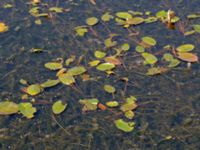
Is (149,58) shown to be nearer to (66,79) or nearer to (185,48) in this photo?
(185,48)

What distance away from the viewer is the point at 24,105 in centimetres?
315

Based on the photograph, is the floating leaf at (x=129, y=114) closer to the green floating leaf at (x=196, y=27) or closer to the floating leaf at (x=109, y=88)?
the floating leaf at (x=109, y=88)

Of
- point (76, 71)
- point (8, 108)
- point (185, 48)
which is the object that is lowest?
point (8, 108)

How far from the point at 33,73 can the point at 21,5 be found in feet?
3.79

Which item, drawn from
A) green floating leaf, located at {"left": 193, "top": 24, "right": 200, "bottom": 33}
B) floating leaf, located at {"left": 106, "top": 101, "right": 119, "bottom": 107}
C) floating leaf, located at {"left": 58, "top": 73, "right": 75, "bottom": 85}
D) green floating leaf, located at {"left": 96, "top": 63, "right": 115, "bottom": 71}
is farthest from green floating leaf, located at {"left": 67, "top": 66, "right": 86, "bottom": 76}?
green floating leaf, located at {"left": 193, "top": 24, "right": 200, "bottom": 33}

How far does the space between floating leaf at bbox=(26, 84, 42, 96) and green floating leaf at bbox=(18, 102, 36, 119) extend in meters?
0.13

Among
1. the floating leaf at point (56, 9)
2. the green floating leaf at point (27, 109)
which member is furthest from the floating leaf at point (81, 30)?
the green floating leaf at point (27, 109)

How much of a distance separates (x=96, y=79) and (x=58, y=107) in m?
0.45

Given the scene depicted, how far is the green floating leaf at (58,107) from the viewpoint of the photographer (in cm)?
312

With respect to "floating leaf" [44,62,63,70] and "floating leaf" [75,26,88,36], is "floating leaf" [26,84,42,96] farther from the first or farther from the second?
"floating leaf" [75,26,88,36]

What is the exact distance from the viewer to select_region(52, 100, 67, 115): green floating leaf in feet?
10.2

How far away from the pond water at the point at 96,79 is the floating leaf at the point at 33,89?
0.09 feet

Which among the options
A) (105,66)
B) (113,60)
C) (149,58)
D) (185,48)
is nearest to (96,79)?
(105,66)

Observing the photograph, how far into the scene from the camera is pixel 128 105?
3.15m
